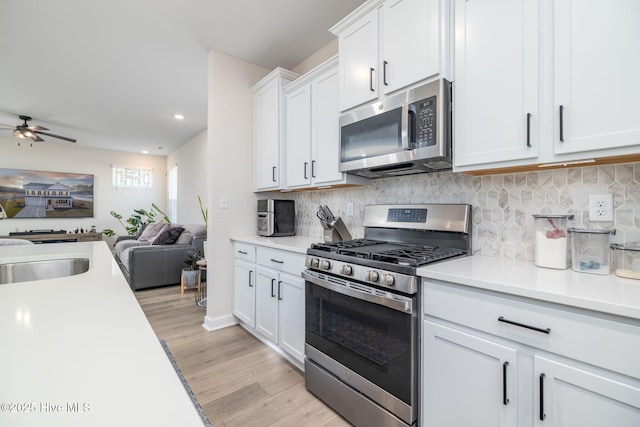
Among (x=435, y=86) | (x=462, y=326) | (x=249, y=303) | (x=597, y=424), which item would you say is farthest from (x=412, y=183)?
(x=249, y=303)

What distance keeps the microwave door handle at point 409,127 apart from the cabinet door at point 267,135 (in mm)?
1429

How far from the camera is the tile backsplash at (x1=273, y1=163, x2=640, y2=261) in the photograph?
1.22m

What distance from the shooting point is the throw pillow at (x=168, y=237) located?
4.59 metres

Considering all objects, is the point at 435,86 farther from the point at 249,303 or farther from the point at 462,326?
the point at 249,303

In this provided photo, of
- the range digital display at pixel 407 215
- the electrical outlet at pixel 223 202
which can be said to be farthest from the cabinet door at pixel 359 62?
the electrical outlet at pixel 223 202

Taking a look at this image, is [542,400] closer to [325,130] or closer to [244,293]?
[325,130]

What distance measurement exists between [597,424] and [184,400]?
3.98 ft

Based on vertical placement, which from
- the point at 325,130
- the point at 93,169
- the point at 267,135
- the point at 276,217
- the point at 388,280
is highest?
the point at 93,169

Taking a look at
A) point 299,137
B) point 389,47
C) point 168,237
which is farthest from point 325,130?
point 168,237

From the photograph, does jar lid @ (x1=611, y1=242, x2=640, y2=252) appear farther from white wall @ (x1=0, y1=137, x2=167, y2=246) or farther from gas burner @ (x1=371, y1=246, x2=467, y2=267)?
white wall @ (x1=0, y1=137, x2=167, y2=246)

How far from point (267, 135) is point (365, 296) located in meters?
2.01

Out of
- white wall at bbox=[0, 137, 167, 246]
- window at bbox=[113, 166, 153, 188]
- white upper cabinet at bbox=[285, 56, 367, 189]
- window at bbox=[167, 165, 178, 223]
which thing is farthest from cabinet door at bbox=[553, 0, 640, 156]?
window at bbox=[113, 166, 153, 188]

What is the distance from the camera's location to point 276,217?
2.82 m

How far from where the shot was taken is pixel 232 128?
9.57ft
